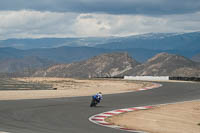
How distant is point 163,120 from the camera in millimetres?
19797

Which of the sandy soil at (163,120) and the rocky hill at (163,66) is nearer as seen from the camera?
the sandy soil at (163,120)

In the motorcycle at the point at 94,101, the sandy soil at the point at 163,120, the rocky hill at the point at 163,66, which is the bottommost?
the sandy soil at the point at 163,120

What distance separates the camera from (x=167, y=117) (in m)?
21.1

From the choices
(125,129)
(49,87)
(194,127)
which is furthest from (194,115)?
(49,87)

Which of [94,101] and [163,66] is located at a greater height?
[163,66]

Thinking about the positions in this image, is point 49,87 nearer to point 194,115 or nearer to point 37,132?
point 194,115

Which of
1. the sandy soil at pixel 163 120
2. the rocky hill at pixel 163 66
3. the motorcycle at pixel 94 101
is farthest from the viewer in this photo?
the rocky hill at pixel 163 66

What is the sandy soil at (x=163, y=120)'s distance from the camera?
17.0m

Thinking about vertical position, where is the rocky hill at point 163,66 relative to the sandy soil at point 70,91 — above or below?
above

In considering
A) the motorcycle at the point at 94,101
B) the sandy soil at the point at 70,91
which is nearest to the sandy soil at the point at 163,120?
the motorcycle at the point at 94,101

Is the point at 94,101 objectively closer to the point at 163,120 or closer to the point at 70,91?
the point at 163,120

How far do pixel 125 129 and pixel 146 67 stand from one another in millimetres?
175855

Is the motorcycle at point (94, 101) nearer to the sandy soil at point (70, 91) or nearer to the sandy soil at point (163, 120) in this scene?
the sandy soil at point (163, 120)

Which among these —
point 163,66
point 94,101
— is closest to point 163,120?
point 94,101
